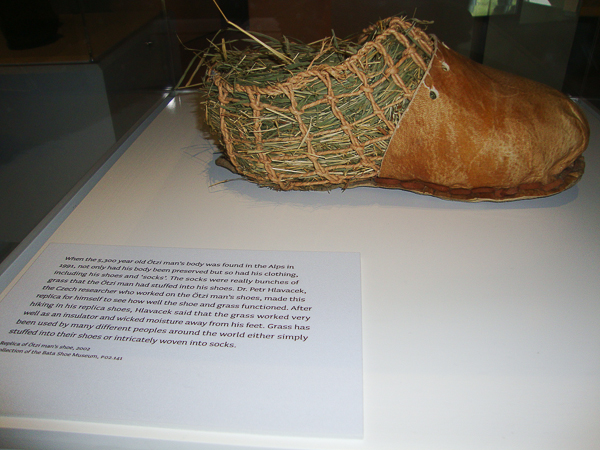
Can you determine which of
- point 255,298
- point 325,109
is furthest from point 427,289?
point 325,109

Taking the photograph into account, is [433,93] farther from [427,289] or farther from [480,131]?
[427,289]

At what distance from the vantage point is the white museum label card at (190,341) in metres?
0.60

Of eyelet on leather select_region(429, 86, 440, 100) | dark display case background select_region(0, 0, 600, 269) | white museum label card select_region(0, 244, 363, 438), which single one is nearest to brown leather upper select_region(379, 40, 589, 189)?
eyelet on leather select_region(429, 86, 440, 100)

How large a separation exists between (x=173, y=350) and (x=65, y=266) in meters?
0.32

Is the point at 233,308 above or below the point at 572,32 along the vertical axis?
below

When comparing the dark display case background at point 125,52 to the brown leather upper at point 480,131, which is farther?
the dark display case background at point 125,52

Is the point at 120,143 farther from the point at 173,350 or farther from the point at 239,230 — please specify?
the point at 173,350

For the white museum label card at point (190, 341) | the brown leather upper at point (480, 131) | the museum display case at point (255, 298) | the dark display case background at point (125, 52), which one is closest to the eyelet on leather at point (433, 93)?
the brown leather upper at point (480, 131)

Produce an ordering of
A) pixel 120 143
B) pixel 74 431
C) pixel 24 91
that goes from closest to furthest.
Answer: pixel 74 431 → pixel 24 91 → pixel 120 143

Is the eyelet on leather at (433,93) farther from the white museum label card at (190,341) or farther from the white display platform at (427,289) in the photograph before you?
the white museum label card at (190,341)

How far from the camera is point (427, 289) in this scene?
791mm

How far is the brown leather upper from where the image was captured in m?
0.90

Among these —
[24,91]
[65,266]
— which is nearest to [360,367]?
[65,266]

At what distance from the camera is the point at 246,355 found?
0.66m
